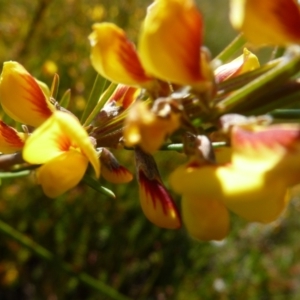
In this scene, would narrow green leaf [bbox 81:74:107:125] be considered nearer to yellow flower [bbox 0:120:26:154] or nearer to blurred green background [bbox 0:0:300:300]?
yellow flower [bbox 0:120:26:154]

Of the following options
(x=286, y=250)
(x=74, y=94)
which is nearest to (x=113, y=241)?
(x=74, y=94)

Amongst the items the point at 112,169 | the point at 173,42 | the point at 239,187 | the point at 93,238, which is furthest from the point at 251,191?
the point at 93,238

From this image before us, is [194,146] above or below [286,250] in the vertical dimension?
above

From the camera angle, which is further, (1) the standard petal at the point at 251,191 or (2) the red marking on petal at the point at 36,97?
(2) the red marking on petal at the point at 36,97

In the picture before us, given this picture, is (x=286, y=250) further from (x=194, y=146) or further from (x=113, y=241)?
(x=194, y=146)

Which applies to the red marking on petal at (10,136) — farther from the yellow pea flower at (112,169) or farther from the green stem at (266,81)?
the green stem at (266,81)

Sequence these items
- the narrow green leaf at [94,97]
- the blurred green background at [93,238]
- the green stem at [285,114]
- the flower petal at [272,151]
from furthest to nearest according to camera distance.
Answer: the blurred green background at [93,238]
the narrow green leaf at [94,97]
the green stem at [285,114]
the flower petal at [272,151]

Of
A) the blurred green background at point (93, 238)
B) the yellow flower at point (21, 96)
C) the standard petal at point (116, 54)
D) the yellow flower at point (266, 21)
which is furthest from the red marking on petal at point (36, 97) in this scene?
the blurred green background at point (93, 238)
